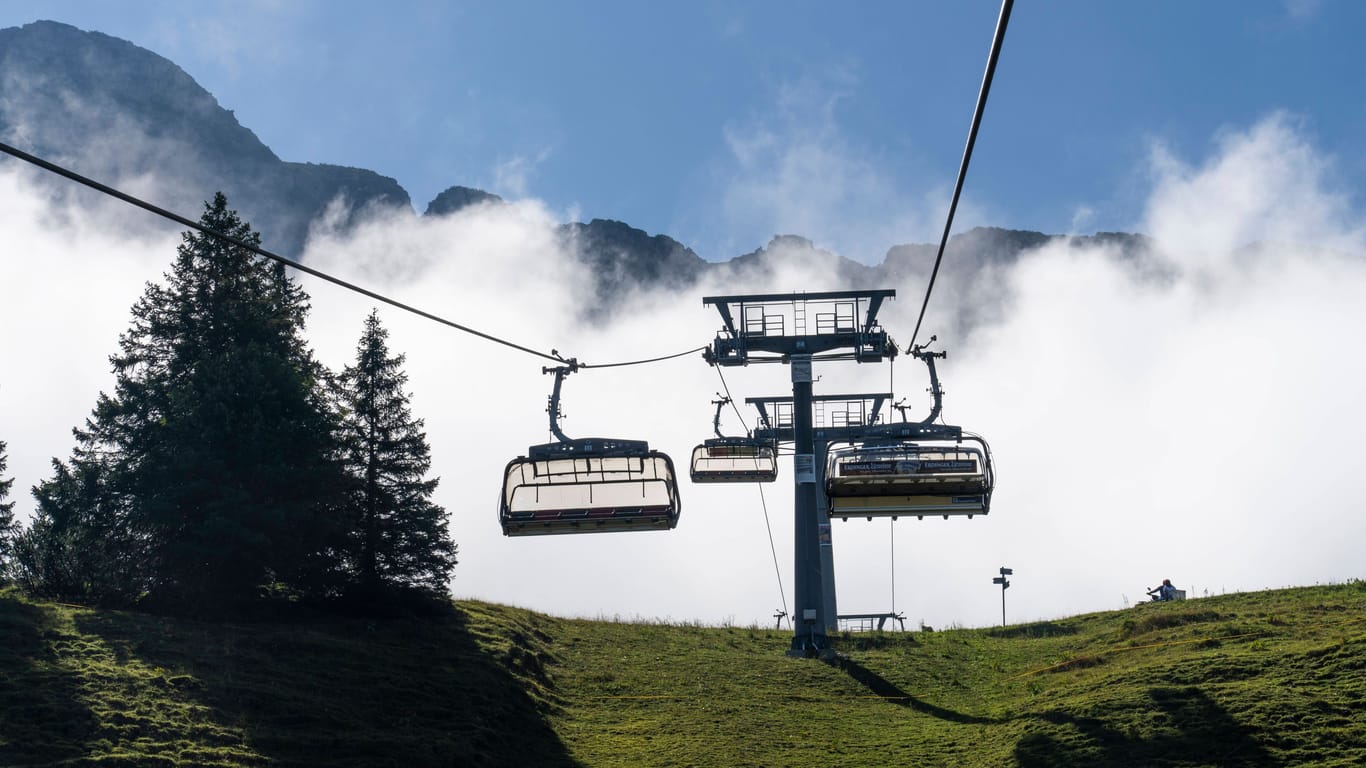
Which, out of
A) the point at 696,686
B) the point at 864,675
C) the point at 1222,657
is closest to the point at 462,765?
the point at 696,686

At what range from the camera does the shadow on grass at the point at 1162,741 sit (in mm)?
19609

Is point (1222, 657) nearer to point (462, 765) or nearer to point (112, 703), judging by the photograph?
point (462, 765)

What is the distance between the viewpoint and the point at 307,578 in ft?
122

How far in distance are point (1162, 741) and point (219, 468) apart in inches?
1040

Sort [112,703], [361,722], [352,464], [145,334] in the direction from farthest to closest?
[145,334], [352,464], [361,722], [112,703]

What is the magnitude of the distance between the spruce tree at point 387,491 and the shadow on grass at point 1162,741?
21596 millimetres

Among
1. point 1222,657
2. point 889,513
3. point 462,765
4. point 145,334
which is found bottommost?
point 462,765

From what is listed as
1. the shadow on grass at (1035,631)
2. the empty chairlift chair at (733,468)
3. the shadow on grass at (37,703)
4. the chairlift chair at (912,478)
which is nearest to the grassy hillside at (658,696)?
the shadow on grass at (37,703)

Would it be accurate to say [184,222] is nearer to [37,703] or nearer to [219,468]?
[37,703]

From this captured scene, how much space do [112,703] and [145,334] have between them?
89.7 ft

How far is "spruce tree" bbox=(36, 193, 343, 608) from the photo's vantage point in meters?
34.3

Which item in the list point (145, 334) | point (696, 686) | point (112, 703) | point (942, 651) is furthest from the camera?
point (145, 334)

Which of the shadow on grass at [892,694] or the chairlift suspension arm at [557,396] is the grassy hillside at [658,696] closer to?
the shadow on grass at [892,694]

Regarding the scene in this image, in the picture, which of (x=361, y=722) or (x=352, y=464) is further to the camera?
(x=352, y=464)
